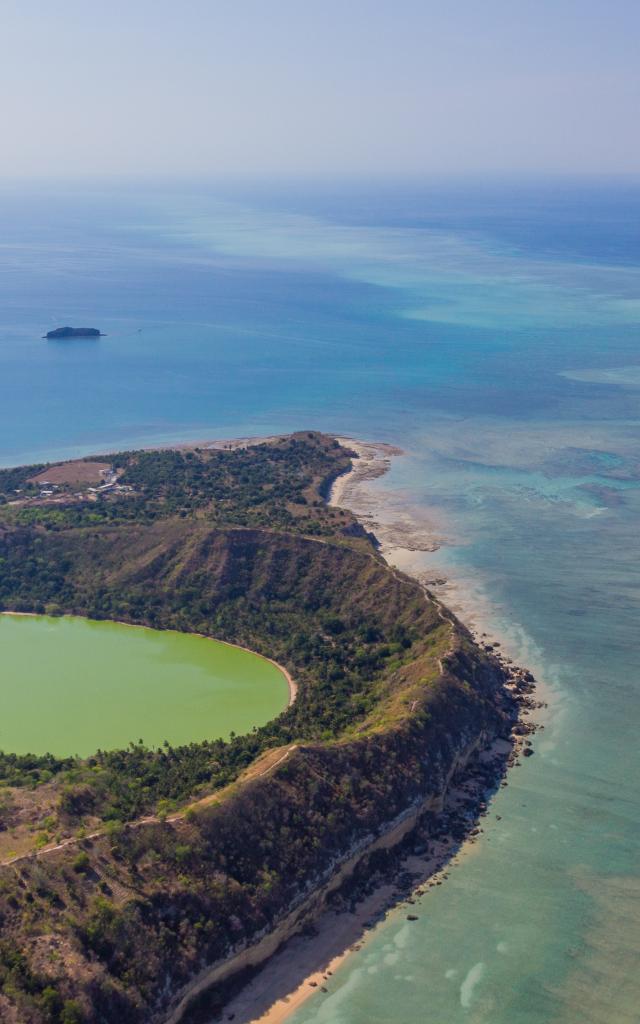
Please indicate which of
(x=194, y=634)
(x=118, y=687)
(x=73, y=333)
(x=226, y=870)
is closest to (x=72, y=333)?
(x=73, y=333)

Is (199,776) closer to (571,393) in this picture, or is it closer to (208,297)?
(571,393)

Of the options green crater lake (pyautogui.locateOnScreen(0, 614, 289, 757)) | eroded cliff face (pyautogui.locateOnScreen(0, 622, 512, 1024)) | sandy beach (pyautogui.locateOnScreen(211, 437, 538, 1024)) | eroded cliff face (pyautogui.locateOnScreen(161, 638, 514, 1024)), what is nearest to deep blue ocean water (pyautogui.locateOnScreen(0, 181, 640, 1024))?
sandy beach (pyautogui.locateOnScreen(211, 437, 538, 1024))

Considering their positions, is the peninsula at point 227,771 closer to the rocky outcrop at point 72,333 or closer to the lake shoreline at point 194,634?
the lake shoreline at point 194,634

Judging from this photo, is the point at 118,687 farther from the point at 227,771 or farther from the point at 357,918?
the point at 357,918

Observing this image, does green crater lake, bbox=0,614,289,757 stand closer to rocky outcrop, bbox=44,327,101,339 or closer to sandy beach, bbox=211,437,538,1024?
sandy beach, bbox=211,437,538,1024

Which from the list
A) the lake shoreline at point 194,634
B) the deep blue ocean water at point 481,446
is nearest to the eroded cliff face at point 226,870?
the deep blue ocean water at point 481,446
